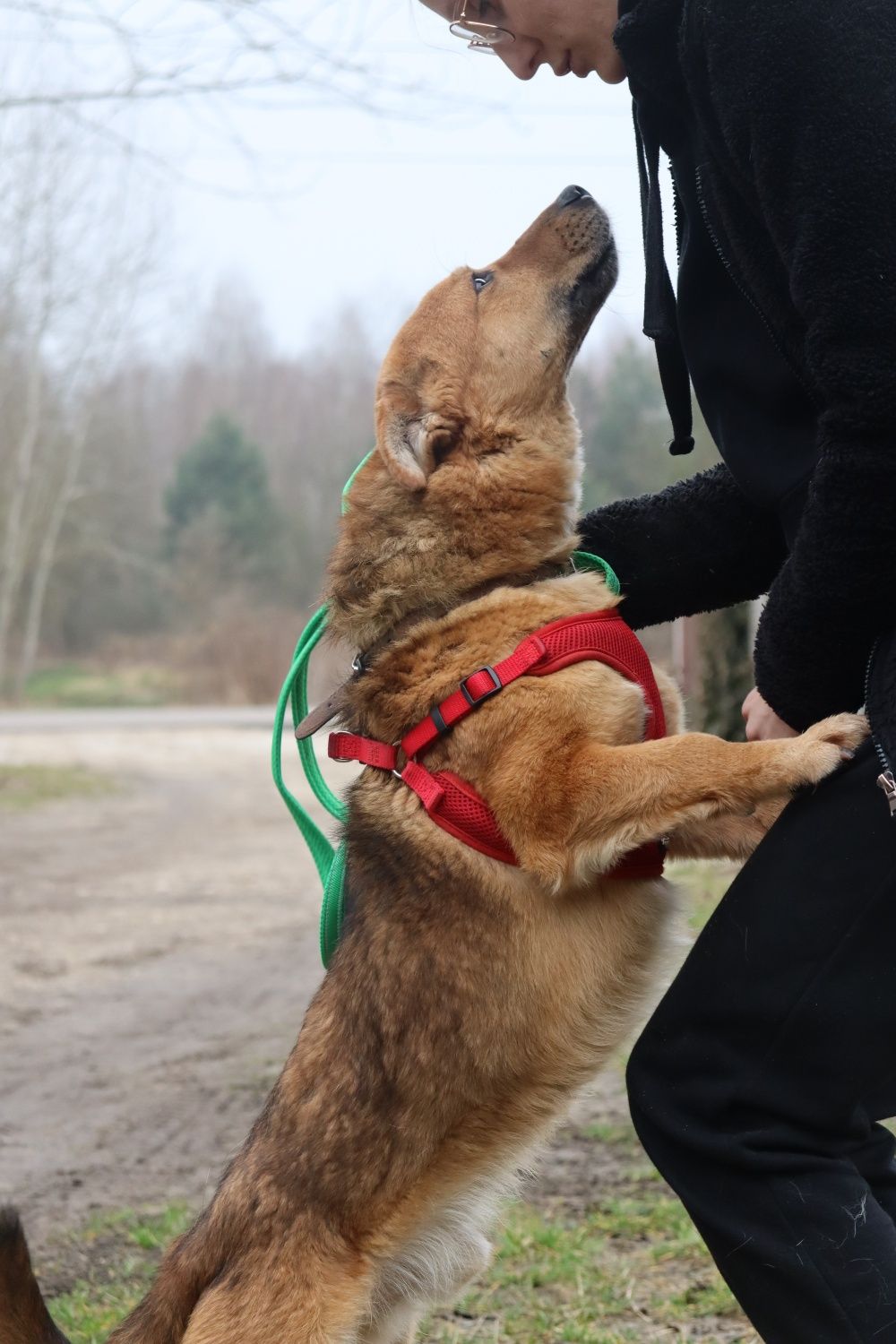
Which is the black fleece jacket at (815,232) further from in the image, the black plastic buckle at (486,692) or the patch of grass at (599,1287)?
the patch of grass at (599,1287)

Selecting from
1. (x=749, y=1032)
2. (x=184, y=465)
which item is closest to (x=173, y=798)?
(x=749, y=1032)

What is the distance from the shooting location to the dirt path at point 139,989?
15.1 feet

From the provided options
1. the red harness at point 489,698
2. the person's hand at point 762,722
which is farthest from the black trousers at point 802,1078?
the red harness at point 489,698

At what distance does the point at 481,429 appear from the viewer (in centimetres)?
311

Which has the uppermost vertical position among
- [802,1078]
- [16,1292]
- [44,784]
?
[802,1078]

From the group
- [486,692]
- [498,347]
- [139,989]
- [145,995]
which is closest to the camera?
[486,692]

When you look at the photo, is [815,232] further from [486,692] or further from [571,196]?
[571,196]

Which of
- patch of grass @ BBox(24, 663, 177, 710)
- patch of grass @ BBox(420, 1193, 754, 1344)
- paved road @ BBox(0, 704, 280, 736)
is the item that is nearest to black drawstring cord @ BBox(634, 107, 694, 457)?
patch of grass @ BBox(420, 1193, 754, 1344)

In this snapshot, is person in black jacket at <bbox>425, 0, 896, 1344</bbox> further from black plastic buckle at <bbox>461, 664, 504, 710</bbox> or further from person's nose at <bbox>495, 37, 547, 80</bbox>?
black plastic buckle at <bbox>461, 664, 504, 710</bbox>

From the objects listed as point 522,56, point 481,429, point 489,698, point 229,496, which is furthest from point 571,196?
point 229,496

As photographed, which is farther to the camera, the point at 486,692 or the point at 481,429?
the point at 481,429

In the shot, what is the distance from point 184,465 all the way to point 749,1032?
43730 mm

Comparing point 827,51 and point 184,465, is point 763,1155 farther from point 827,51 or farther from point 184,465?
point 184,465

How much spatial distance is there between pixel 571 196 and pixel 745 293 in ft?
5.08
